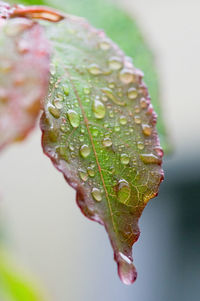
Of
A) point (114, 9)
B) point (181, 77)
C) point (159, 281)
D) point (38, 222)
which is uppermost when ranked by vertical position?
point (114, 9)

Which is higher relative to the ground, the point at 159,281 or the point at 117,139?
the point at 117,139

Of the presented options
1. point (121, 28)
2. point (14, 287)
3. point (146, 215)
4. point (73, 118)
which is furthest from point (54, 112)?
point (146, 215)

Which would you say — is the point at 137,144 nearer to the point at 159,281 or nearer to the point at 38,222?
the point at 159,281

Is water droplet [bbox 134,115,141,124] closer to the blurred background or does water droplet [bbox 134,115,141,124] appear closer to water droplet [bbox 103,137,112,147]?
water droplet [bbox 103,137,112,147]

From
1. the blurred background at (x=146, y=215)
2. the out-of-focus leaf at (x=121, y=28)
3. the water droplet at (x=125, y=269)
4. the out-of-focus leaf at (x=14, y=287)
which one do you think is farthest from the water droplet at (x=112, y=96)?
the blurred background at (x=146, y=215)

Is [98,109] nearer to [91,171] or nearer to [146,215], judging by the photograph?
[91,171]

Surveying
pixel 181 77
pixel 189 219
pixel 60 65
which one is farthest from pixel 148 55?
pixel 181 77

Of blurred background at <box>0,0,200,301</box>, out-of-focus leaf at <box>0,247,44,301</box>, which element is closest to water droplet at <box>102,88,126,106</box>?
out-of-focus leaf at <box>0,247,44,301</box>
